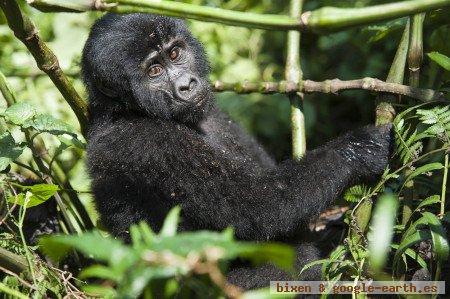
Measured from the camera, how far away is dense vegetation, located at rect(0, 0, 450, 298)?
1.37 metres

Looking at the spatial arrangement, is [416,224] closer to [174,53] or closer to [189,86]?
[189,86]

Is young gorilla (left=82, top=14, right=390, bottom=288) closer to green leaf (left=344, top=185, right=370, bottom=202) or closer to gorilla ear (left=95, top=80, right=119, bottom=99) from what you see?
gorilla ear (left=95, top=80, right=119, bottom=99)

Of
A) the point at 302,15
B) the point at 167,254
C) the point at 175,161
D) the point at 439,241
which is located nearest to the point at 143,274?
the point at 167,254

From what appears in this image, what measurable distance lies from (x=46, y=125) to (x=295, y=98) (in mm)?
1337

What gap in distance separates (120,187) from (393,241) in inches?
52.1

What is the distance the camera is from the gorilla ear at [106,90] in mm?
3426

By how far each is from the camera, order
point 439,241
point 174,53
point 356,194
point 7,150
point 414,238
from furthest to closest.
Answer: point 174,53, point 7,150, point 356,194, point 414,238, point 439,241

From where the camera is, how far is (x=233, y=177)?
314 centimetres

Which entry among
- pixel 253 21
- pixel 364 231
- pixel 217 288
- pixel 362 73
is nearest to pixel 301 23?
pixel 253 21

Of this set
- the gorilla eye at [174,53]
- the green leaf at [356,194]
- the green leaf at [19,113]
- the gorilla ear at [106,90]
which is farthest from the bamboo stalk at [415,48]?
the green leaf at [19,113]

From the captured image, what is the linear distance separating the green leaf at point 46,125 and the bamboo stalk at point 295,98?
1.19m

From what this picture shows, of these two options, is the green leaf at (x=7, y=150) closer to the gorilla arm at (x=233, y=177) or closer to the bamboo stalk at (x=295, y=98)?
the gorilla arm at (x=233, y=177)

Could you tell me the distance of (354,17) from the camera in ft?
5.76

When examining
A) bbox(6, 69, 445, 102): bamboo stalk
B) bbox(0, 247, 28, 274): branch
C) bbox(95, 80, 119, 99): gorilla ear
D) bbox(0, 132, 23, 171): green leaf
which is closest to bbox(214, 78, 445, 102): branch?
bbox(6, 69, 445, 102): bamboo stalk
